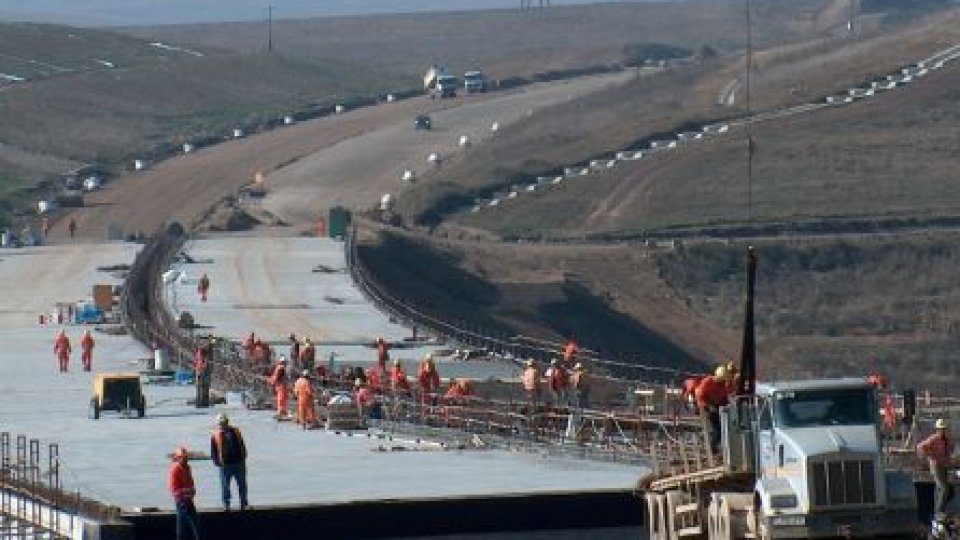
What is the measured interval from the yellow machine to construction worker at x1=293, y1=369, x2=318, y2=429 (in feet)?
12.1

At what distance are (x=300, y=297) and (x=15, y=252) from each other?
21.1 meters

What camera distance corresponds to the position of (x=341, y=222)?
344ft

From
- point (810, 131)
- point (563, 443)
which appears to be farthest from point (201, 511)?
point (810, 131)

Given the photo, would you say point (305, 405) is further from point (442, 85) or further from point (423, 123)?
point (442, 85)

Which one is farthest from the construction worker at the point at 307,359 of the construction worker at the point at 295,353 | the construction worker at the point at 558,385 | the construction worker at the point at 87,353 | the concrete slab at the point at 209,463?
the construction worker at the point at 87,353

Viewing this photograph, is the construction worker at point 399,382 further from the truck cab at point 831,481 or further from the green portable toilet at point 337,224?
the green portable toilet at point 337,224

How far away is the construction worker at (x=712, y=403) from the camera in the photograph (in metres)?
33.3

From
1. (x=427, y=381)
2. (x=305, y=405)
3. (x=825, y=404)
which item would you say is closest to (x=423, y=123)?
(x=427, y=381)

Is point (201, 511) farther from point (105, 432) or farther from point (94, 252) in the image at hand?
point (94, 252)

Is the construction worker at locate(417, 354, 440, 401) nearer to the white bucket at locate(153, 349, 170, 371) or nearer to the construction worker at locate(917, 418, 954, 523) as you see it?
the white bucket at locate(153, 349, 170, 371)

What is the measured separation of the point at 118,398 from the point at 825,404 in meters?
25.6

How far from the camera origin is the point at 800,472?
30609 mm

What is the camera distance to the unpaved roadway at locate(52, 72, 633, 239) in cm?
12381

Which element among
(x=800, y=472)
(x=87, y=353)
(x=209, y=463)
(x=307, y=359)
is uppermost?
(x=87, y=353)
